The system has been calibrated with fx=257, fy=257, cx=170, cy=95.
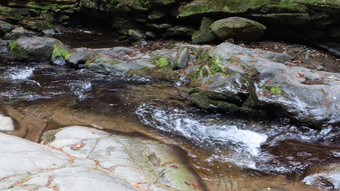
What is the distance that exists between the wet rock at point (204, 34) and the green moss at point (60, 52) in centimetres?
527

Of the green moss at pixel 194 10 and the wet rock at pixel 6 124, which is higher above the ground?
the green moss at pixel 194 10

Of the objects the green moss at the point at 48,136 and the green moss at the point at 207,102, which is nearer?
the green moss at the point at 48,136

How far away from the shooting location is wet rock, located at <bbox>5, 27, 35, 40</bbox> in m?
13.1

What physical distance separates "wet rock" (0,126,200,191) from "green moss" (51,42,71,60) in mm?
5430

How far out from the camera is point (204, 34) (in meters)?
11.0

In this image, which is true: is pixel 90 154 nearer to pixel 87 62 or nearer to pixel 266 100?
pixel 266 100

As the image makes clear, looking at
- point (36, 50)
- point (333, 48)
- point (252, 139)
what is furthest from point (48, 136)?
point (333, 48)

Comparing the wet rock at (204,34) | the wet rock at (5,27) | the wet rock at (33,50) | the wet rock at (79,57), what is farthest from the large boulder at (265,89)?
the wet rock at (5,27)

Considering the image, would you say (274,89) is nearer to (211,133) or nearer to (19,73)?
(211,133)

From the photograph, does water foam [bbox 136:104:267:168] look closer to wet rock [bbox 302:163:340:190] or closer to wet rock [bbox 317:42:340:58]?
wet rock [bbox 302:163:340:190]

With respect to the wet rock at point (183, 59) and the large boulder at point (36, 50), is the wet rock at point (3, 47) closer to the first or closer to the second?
the large boulder at point (36, 50)

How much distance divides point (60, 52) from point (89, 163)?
7.30 m

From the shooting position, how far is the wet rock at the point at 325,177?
4.23m

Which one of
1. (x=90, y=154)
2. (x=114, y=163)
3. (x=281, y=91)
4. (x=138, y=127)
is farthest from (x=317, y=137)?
(x=90, y=154)
